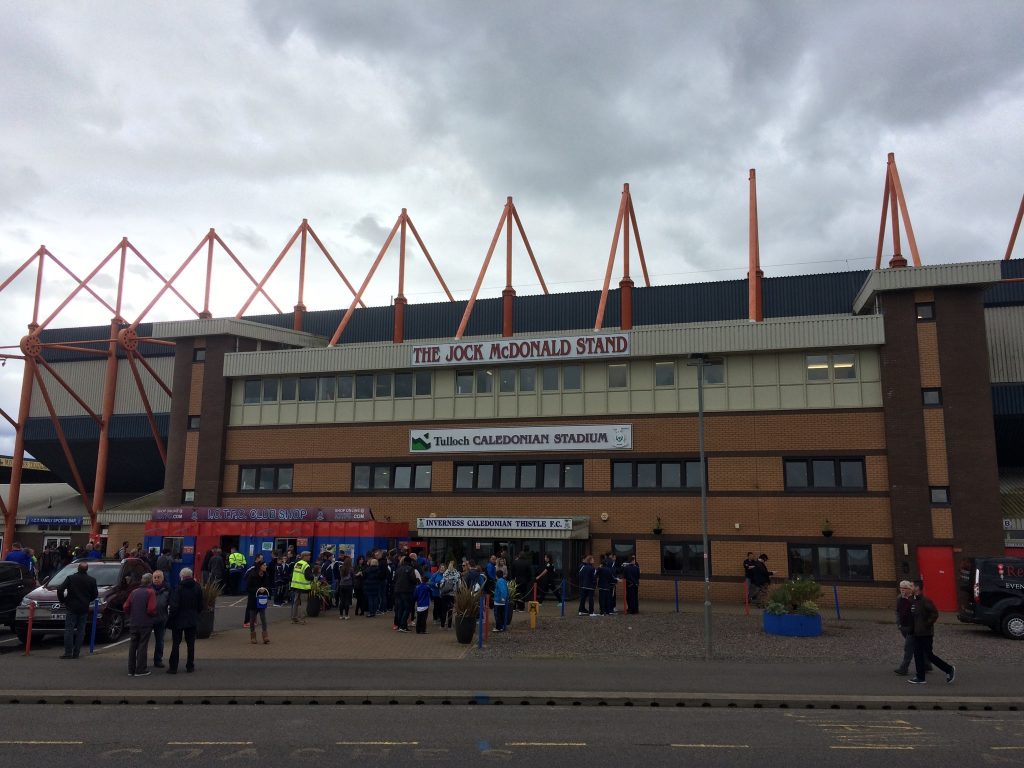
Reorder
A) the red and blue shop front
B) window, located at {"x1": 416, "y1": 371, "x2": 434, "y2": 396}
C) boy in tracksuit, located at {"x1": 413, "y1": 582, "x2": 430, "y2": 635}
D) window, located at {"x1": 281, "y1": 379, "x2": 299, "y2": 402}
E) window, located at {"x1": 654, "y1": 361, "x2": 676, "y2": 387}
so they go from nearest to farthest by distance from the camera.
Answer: boy in tracksuit, located at {"x1": 413, "y1": 582, "x2": 430, "y2": 635}, the red and blue shop front, window, located at {"x1": 654, "y1": 361, "x2": 676, "y2": 387}, window, located at {"x1": 416, "y1": 371, "x2": 434, "y2": 396}, window, located at {"x1": 281, "y1": 379, "x2": 299, "y2": 402}

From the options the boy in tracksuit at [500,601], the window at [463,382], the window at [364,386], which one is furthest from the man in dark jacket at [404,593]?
the window at [364,386]

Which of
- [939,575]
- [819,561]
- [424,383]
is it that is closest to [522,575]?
[819,561]

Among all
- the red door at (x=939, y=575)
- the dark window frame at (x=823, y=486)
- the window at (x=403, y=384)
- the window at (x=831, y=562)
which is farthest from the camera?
the window at (x=403, y=384)

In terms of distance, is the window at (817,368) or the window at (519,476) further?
the window at (519,476)

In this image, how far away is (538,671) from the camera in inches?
616

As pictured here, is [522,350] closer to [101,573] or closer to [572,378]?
[572,378]

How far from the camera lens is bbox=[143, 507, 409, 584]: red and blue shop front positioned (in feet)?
105

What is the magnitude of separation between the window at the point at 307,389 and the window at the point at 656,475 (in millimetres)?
13605

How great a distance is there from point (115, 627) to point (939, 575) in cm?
2443

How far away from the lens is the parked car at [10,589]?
2033cm

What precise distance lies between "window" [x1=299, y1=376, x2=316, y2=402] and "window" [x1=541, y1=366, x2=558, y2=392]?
33.8 ft

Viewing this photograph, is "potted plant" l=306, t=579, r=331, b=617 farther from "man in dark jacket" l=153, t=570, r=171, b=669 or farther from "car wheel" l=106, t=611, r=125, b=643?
"man in dark jacket" l=153, t=570, r=171, b=669

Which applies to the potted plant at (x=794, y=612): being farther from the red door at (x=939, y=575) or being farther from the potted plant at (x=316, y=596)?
the potted plant at (x=316, y=596)

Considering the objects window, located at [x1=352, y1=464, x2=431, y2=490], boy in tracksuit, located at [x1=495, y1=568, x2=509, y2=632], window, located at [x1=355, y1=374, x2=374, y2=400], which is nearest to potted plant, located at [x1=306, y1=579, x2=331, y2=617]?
boy in tracksuit, located at [x1=495, y1=568, x2=509, y2=632]
